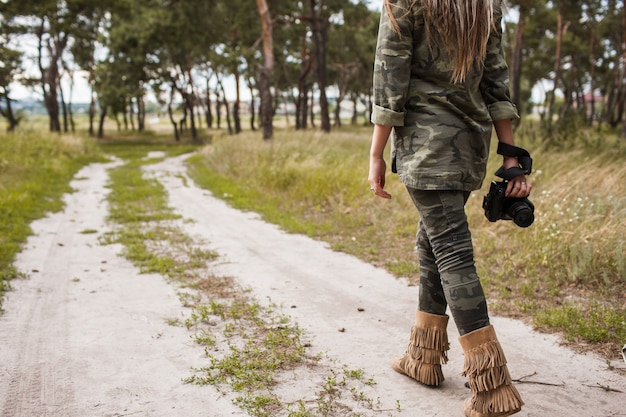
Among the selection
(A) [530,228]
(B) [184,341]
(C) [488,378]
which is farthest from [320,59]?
(C) [488,378]

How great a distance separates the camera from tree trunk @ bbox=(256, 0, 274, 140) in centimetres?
1797

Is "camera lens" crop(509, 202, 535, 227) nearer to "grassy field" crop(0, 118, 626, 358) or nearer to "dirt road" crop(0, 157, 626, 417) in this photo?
"dirt road" crop(0, 157, 626, 417)

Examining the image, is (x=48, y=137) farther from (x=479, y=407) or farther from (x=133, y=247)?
(x=479, y=407)

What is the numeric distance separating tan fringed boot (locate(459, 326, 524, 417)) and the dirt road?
0.79 ft

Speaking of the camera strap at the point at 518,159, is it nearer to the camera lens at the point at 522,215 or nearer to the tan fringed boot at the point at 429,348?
the camera lens at the point at 522,215

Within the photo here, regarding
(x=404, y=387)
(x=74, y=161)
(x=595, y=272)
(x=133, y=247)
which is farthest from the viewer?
(x=74, y=161)

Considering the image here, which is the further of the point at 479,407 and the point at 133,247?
the point at 133,247

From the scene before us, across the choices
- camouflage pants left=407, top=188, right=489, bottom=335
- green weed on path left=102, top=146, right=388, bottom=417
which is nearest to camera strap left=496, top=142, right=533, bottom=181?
camouflage pants left=407, top=188, right=489, bottom=335

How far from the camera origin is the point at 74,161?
1827 centimetres

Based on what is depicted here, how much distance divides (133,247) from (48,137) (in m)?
15.4

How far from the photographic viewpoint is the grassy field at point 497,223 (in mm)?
4211

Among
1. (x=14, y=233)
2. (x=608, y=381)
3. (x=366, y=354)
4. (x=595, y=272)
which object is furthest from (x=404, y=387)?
(x=14, y=233)

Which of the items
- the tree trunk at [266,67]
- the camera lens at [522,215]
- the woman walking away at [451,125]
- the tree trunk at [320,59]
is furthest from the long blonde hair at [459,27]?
the tree trunk at [320,59]

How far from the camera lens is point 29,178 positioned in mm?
12195
